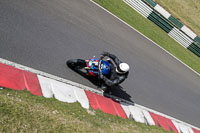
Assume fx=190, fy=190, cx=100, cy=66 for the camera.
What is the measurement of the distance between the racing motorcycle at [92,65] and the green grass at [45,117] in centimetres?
157

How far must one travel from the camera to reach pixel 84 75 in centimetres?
820

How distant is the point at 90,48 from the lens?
9.62 meters

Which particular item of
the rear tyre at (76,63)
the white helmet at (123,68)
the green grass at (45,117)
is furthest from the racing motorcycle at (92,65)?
the green grass at (45,117)

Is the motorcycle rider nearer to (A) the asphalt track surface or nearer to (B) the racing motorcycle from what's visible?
(B) the racing motorcycle

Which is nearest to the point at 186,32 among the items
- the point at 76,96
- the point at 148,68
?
the point at 148,68

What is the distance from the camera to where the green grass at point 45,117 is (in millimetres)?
4980

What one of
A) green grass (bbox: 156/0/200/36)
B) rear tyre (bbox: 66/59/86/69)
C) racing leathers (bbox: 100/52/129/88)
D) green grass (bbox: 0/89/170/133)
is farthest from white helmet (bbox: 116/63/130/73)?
green grass (bbox: 156/0/200/36)

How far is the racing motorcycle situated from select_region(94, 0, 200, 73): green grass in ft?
24.9

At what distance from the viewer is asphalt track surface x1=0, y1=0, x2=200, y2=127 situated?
7348mm

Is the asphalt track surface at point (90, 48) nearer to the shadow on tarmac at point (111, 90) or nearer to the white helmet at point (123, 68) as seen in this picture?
the shadow on tarmac at point (111, 90)

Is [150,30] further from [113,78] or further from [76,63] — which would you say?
[76,63]

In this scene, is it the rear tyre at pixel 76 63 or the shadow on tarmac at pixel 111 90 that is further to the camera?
the shadow on tarmac at pixel 111 90

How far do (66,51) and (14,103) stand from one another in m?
3.62

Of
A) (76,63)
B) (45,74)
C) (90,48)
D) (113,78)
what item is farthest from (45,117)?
(90,48)
